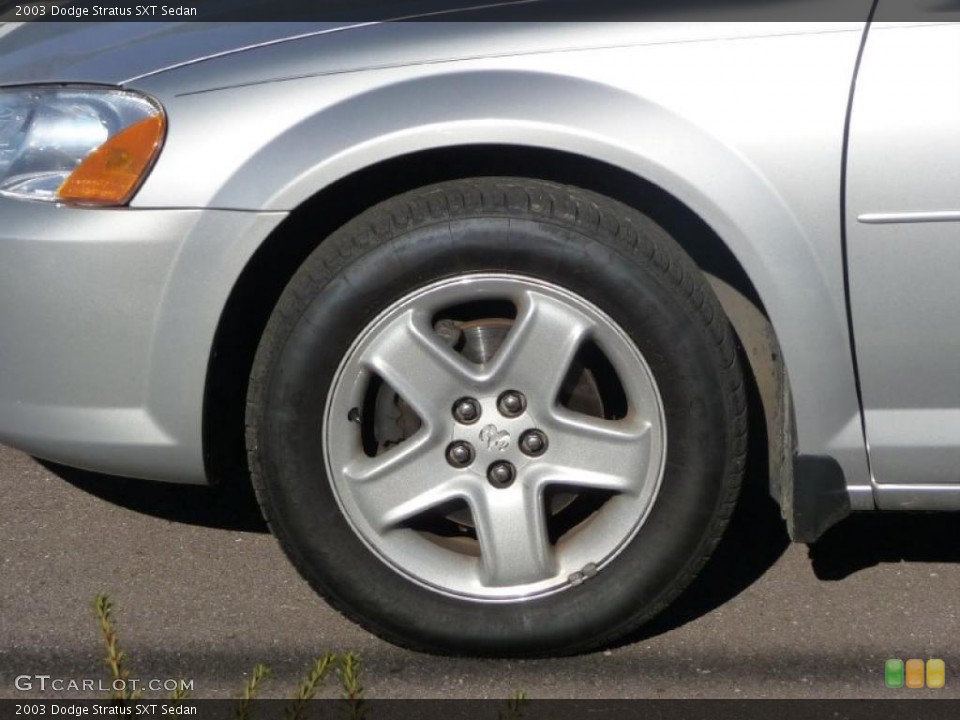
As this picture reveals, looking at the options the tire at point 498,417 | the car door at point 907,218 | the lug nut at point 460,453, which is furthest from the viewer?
the lug nut at point 460,453

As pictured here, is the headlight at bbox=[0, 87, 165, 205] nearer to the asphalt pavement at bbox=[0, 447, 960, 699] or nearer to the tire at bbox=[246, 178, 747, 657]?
the tire at bbox=[246, 178, 747, 657]

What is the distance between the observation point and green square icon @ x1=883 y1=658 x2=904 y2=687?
290 cm

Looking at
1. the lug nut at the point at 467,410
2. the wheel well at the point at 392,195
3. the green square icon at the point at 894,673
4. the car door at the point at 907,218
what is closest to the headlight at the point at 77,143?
the wheel well at the point at 392,195

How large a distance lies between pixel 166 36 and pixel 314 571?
1133mm

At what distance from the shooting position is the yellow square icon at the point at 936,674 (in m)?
2.89

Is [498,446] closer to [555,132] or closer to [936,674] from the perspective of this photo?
[555,132]

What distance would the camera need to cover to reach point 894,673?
9.59ft

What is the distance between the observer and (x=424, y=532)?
299 cm

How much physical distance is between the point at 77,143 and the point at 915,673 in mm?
2005

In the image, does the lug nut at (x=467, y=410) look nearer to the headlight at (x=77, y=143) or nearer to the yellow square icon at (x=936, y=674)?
the headlight at (x=77, y=143)

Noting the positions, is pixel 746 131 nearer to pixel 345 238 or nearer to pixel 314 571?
pixel 345 238

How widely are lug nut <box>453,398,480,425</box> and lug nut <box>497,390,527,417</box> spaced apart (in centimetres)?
5

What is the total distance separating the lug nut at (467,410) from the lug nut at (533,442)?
0.10 m

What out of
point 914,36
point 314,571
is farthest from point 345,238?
point 914,36
